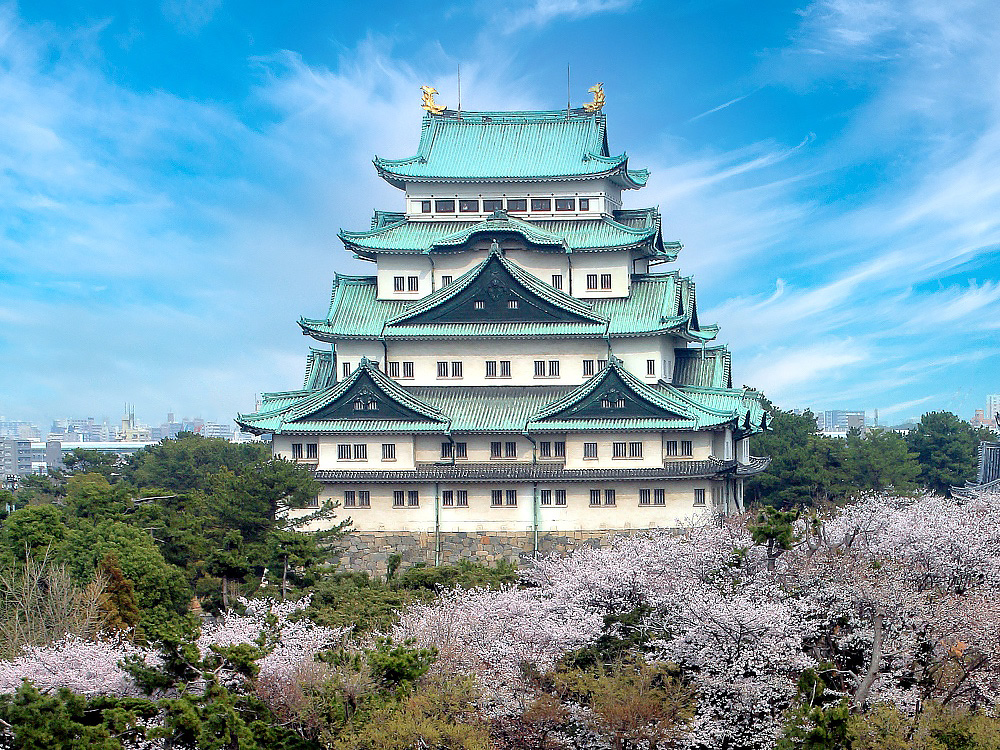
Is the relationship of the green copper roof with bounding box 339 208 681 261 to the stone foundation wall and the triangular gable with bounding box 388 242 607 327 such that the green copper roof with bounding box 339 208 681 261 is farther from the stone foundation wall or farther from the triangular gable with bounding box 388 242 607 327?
the stone foundation wall

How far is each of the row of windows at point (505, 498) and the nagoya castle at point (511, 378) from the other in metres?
0.06

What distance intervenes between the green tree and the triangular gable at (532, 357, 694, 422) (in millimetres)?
38863

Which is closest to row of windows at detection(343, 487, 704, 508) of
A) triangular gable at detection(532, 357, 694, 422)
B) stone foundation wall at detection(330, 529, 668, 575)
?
stone foundation wall at detection(330, 529, 668, 575)

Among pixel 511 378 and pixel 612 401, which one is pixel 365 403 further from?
pixel 612 401

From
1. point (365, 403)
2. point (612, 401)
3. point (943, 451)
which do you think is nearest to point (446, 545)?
point (365, 403)

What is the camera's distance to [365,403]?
4509 cm

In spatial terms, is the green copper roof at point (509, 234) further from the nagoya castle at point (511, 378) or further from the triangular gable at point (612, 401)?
the triangular gable at point (612, 401)

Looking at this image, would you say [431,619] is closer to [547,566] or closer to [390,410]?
[547,566]

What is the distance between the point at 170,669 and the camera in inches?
873

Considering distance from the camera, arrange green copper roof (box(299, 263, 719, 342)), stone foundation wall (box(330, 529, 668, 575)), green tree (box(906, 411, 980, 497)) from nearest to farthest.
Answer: stone foundation wall (box(330, 529, 668, 575)) < green copper roof (box(299, 263, 719, 342)) < green tree (box(906, 411, 980, 497))

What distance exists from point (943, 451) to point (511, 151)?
1734 inches

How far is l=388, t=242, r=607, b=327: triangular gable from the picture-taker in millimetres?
Result: 46375

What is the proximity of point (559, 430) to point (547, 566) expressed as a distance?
36.4ft

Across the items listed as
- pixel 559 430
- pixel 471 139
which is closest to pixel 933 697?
pixel 559 430
